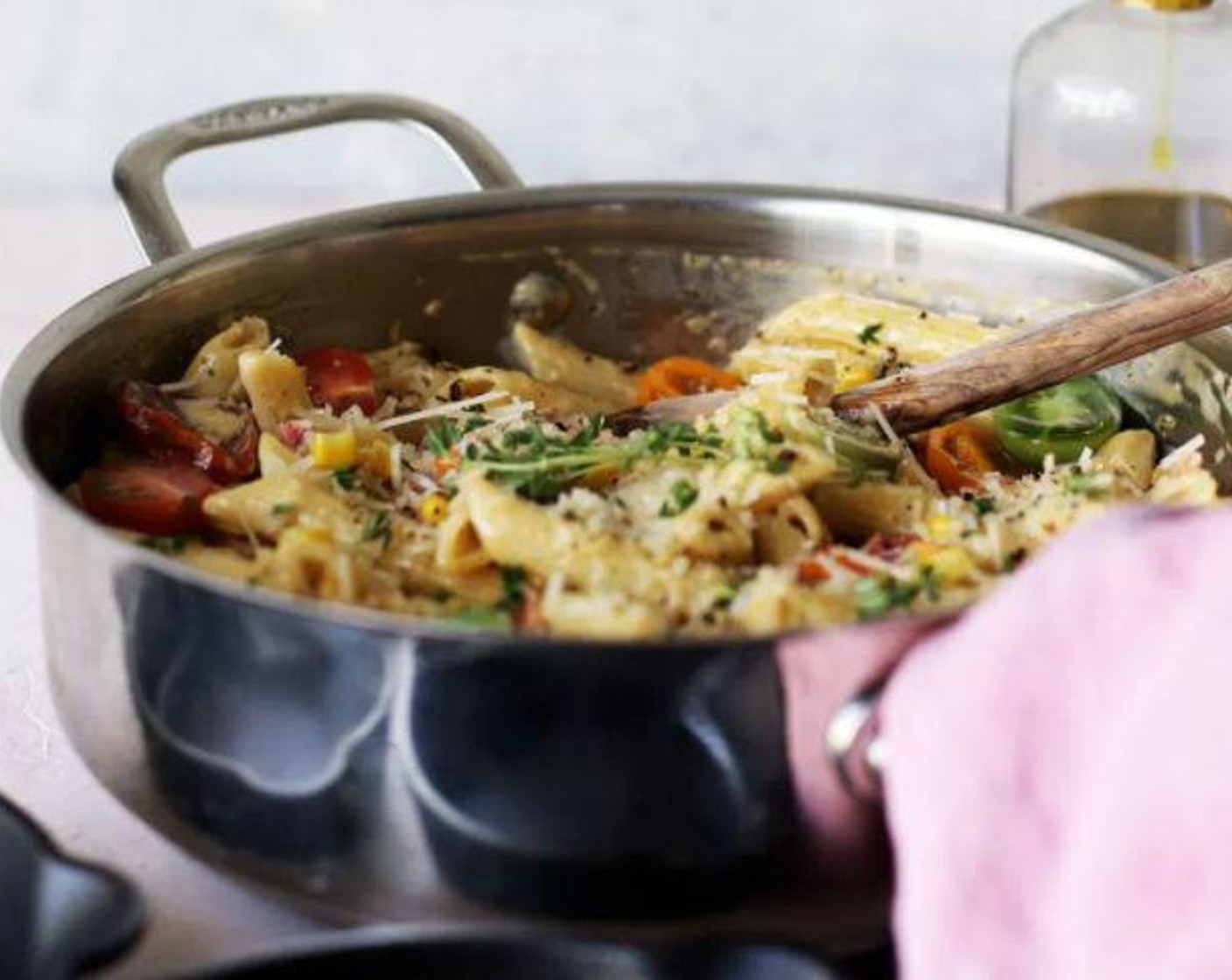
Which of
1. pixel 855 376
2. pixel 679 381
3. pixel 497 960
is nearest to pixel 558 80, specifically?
pixel 679 381

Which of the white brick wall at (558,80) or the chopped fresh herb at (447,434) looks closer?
the chopped fresh herb at (447,434)

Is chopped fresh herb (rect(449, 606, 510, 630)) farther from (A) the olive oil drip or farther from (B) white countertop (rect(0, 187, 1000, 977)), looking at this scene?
(A) the olive oil drip

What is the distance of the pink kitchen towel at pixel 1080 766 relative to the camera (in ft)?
2.93

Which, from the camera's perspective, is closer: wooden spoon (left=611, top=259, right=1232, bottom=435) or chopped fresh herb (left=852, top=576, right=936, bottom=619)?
chopped fresh herb (left=852, top=576, right=936, bottom=619)

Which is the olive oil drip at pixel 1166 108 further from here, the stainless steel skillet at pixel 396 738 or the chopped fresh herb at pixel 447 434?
the stainless steel skillet at pixel 396 738

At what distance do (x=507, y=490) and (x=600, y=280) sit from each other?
46 cm

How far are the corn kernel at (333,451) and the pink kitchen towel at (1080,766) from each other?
1.64 ft

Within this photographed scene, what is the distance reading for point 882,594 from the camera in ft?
3.77

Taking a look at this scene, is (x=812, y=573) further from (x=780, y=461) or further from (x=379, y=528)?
(x=379, y=528)

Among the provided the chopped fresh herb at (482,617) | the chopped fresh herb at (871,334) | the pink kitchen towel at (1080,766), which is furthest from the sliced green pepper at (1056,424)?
the pink kitchen towel at (1080,766)

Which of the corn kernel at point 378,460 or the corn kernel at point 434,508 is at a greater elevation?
the corn kernel at point 434,508

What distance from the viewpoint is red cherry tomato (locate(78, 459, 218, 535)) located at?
1.33 m

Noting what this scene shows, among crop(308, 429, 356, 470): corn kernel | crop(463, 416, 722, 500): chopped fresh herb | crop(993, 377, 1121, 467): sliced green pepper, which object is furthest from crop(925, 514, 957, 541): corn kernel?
crop(308, 429, 356, 470): corn kernel

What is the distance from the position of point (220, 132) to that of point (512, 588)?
0.50 meters
